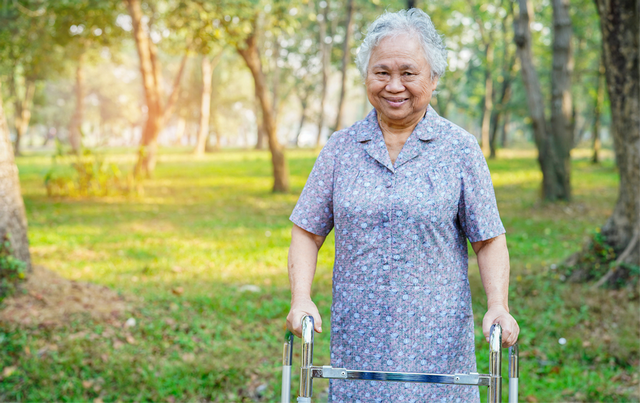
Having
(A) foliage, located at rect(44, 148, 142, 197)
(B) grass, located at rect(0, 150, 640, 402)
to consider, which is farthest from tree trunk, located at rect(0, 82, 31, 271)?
(A) foliage, located at rect(44, 148, 142, 197)

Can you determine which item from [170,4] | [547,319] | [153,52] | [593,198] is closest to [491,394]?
[547,319]

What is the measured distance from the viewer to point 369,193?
2.03 metres

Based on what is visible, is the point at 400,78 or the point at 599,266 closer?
the point at 400,78

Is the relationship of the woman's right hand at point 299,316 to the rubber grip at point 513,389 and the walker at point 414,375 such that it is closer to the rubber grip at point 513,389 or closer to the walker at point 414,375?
the walker at point 414,375

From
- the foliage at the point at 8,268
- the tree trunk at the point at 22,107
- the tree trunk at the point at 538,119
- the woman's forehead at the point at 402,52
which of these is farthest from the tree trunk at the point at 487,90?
the woman's forehead at the point at 402,52

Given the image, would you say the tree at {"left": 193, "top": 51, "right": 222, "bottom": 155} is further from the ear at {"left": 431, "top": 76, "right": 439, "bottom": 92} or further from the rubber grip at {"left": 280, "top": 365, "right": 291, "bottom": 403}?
the rubber grip at {"left": 280, "top": 365, "right": 291, "bottom": 403}

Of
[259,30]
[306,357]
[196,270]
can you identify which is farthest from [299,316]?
[259,30]

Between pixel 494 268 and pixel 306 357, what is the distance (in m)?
0.76

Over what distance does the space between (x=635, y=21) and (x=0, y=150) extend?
603 centimetres

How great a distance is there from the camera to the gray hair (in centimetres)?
206

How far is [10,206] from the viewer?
4957 millimetres

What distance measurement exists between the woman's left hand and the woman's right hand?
1.90 ft

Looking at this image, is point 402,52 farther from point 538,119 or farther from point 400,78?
point 538,119

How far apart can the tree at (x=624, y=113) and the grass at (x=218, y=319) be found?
0.47 m
